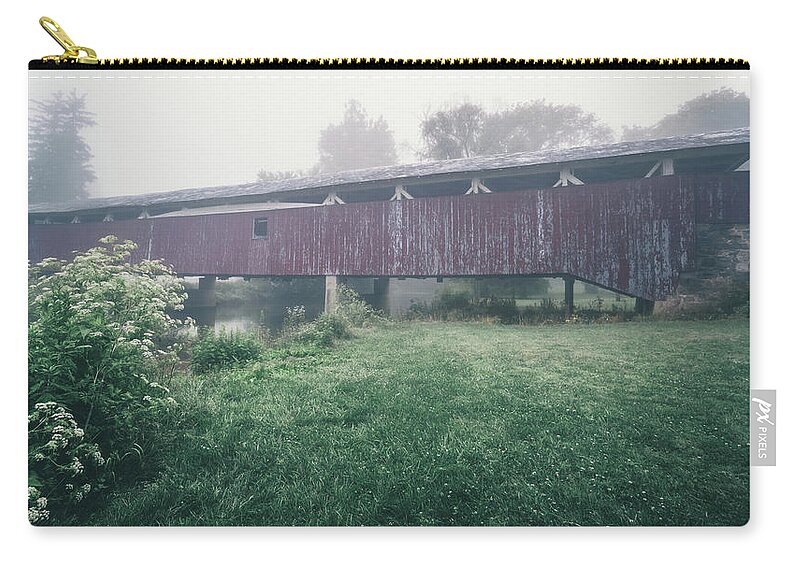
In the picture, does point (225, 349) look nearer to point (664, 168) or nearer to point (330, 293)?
point (330, 293)

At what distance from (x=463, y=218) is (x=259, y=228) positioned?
171 cm

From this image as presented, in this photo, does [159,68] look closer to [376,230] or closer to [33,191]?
[33,191]

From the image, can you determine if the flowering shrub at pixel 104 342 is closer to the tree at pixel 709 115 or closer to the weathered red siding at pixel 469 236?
the weathered red siding at pixel 469 236

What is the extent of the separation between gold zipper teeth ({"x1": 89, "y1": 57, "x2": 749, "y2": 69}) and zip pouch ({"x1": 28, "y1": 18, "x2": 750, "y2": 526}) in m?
0.02

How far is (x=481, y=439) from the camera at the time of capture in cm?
220

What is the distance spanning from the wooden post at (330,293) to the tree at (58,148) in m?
1.76

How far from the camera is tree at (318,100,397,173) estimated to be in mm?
2361

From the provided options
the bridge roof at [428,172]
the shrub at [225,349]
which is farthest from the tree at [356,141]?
the shrub at [225,349]

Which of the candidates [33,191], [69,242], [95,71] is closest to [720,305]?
[69,242]

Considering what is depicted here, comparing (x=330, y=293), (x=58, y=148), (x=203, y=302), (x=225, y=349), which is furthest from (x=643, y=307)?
(x=58, y=148)

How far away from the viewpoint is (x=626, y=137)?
239 cm

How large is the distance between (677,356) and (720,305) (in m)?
0.43

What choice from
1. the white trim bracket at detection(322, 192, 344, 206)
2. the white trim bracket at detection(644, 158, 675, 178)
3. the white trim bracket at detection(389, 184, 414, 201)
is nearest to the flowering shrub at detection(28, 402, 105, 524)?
the white trim bracket at detection(322, 192, 344, 206)
